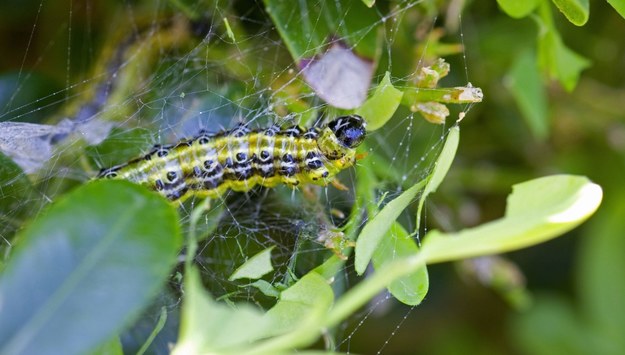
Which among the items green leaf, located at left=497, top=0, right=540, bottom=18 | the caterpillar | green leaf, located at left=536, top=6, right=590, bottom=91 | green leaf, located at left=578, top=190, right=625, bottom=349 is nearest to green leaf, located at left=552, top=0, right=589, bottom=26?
green leaf, located at left=497, top=0, right=540, bottom=18

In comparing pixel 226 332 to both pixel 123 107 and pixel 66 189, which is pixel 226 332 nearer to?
pixel 66 189

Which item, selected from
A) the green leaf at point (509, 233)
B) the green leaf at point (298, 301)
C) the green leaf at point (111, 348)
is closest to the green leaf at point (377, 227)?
the green leaf at point (298, 301)

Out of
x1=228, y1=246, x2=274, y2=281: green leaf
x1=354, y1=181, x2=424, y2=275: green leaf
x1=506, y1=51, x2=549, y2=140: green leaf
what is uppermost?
x1=354, y1=181, x2=424, y2=275: green leaf

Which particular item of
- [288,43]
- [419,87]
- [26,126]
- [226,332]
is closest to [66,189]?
[26,126]

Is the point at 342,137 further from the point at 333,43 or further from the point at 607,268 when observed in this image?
the point at 607,268

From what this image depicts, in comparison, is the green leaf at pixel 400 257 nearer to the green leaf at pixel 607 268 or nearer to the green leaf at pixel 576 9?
the green leaf at pixel 576 9

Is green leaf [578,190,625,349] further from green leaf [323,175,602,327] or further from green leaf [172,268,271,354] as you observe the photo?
green leaf [172,268,271,354]
